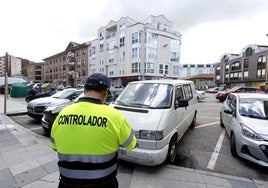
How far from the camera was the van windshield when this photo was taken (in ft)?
14.0

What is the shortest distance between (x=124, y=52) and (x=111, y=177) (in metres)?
38.9

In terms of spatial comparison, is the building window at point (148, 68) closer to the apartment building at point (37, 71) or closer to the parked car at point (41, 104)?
the parked car at point (41, 104)

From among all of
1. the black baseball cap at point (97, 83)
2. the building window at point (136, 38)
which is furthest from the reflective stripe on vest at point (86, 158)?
the building window at point (136, 38)

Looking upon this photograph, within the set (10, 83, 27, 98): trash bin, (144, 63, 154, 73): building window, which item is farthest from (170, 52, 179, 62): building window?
(10, 83, 27, 98): trash bin

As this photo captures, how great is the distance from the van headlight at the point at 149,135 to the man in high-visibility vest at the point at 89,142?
192cm

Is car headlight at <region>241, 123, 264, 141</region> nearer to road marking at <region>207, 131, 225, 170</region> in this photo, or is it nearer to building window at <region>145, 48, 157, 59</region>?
road marking at <region>207, 131, 225, 170</region>

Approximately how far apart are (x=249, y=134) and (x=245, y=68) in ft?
176

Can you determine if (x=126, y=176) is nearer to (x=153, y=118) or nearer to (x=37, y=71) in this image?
(x=153, y=118)

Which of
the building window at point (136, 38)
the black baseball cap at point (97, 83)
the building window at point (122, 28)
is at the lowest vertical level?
the black baseball cap at point (97, 83)

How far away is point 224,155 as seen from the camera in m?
4.69

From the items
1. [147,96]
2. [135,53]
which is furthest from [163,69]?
[147,96]

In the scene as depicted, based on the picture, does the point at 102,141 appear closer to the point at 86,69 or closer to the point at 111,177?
the point at 111,177

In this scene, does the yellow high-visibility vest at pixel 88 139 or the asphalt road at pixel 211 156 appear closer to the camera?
the yellow high-visibility vest at pixel 88 139

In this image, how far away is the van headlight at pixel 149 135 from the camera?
3.50 m
